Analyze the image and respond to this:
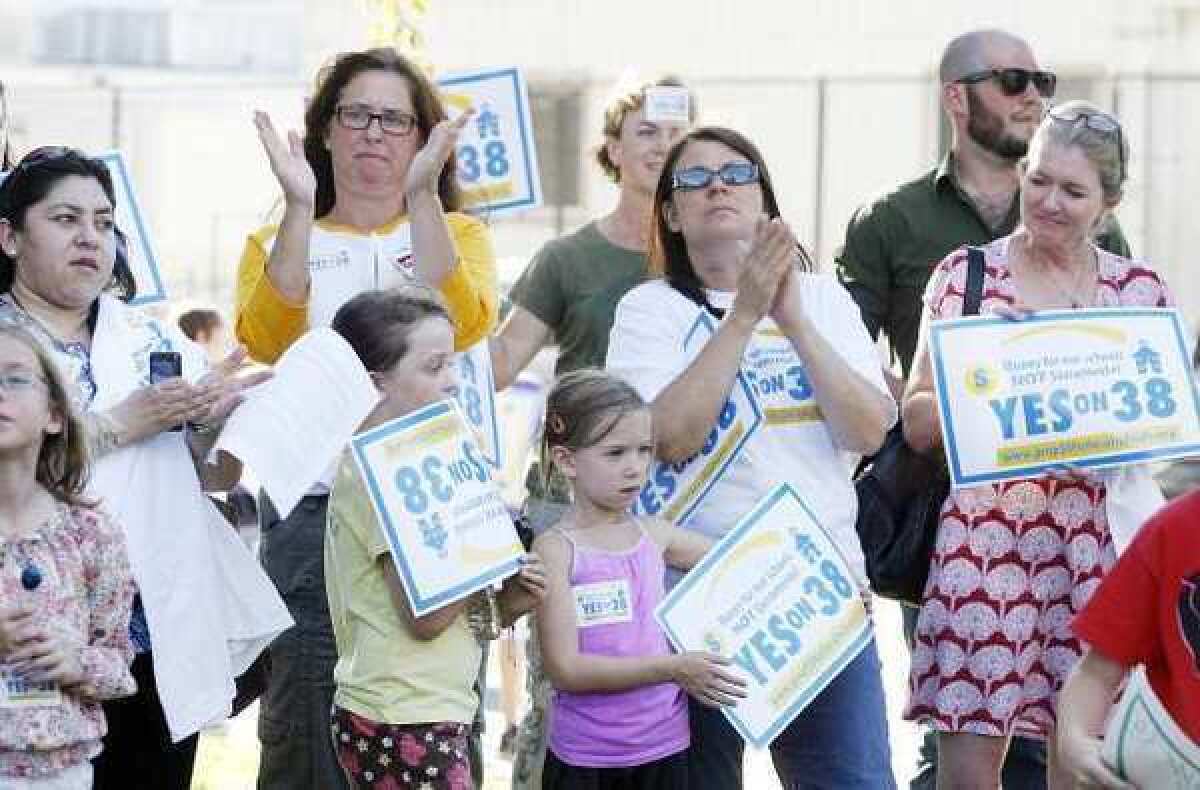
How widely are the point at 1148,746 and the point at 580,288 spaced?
329 centimetres

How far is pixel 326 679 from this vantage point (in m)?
6.02

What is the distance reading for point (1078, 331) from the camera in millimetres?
5617

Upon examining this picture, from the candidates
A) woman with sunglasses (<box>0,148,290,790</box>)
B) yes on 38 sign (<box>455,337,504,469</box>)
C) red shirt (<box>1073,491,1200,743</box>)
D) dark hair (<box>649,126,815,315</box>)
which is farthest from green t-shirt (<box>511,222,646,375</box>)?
red shirt (<box>1073,491,1200,743</box>)

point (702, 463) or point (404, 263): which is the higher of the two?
point (404, 263)

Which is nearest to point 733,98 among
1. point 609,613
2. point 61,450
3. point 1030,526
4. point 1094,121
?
point 1094,121

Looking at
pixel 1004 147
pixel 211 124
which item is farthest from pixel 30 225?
pixel 211 124

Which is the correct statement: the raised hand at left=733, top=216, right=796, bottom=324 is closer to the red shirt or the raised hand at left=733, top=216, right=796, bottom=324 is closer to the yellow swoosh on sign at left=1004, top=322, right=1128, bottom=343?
the yellow swoosh on sign at left=1004, top=322, right=1128, bottom=343

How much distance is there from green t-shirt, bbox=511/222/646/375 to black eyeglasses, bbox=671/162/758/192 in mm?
1321

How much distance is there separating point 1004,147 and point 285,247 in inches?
85.6

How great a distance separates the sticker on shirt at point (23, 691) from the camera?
4.70 metres

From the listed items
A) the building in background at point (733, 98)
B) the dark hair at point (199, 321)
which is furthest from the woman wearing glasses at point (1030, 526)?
the building in background at point (733, 98)

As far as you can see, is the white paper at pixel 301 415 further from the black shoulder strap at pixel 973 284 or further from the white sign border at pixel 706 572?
the black shoulder strap at pixel 973 284

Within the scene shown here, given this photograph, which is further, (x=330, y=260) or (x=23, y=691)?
(x=330, y=260)

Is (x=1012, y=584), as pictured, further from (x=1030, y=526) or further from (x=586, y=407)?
(x=586, y=407)
